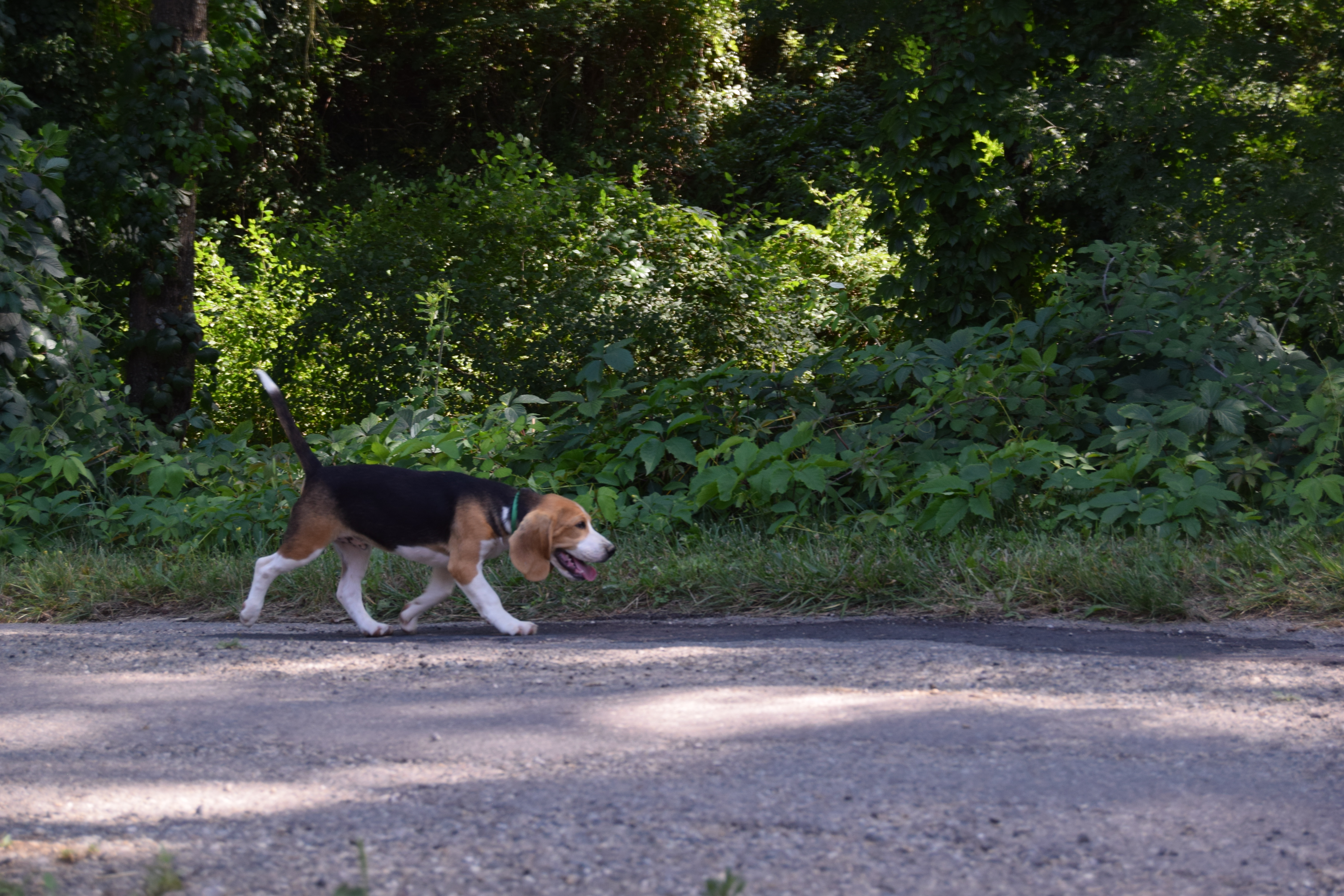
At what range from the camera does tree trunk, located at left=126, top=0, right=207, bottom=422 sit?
34.0 feet

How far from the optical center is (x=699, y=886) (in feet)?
7.30

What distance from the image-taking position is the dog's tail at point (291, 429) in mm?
5449

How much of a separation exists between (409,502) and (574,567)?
29.6 inches

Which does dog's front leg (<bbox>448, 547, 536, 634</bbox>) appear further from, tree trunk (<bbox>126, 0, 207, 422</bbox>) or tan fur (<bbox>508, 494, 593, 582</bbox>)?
tree trunk (<bbox>126, 0, 207, 422</bbox>)

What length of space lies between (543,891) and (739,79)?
1730 centimetres

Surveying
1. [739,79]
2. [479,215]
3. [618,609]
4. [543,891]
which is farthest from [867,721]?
[739,79]

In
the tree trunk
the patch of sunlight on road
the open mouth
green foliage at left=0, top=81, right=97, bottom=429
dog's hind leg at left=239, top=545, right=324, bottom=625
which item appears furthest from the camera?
the tree trunk

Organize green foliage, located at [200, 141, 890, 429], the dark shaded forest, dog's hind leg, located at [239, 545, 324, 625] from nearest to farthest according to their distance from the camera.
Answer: dog's hind leg, located at [239, 545, 324, 625] → the dark shaded forest → green foliage, located at [200, 141, 890, 429]

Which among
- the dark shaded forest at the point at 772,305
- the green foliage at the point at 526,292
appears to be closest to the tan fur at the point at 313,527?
the dark shaded forest at the point at 772,305

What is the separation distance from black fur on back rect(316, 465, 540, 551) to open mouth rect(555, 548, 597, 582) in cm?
24

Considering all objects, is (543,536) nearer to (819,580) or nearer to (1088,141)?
(819,580)

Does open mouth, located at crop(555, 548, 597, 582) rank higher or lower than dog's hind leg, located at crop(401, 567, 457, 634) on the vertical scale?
higher

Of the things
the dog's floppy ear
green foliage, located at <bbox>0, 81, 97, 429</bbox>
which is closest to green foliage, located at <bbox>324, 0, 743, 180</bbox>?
green foliage, located at <bbox>0, 81, 97, 429</bbox>

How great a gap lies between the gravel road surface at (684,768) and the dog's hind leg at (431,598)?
2.04ft
